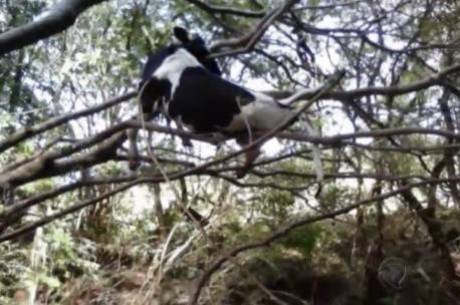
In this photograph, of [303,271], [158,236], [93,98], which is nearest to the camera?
[303,271]

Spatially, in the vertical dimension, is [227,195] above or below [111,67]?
below

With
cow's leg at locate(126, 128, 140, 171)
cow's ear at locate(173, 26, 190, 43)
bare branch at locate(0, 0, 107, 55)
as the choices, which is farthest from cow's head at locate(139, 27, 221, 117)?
bare branch at locate(0, 0, 107, 55)

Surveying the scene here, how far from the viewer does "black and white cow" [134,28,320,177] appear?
2.43m

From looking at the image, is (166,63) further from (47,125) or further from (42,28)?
(42,28)

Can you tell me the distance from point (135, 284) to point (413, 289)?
169cm

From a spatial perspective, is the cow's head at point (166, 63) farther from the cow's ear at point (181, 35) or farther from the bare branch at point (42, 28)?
the bare branch at point (42, 28)

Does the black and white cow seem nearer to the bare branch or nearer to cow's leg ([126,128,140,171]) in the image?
cow's leg ([126,128,140,171])

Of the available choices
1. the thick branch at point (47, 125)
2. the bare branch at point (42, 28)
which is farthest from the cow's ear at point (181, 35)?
the bare branch at point (42, 28)

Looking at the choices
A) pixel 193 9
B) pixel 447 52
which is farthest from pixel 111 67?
pixel 447 52

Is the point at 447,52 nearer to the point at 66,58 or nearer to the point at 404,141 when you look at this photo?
the point at 404,141

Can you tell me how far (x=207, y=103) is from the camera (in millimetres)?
2482

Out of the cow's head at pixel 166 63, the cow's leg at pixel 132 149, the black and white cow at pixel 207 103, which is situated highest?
the cow's head at pixel 166 63

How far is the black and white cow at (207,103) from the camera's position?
2434 millimetres

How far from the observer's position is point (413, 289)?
435 centimetres
